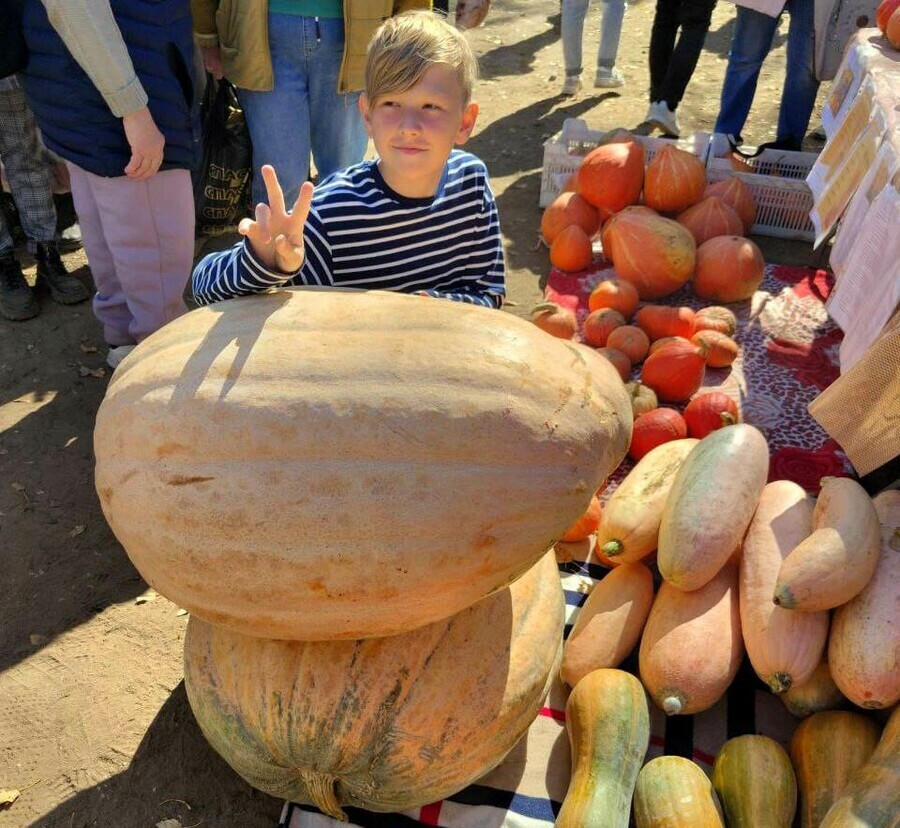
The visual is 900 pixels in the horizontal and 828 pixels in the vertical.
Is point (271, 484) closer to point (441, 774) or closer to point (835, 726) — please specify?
point (441, 774)

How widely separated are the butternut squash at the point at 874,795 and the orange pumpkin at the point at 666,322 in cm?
223

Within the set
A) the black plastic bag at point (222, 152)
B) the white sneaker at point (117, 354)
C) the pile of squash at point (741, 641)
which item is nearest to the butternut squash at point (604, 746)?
the pile of squash at point (741, 641)

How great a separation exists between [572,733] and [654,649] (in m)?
0.33

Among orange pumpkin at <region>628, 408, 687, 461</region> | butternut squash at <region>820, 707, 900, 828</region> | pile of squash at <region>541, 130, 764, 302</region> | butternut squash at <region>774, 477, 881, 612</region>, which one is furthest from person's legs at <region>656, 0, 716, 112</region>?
butternut squash at <region>820, 707, 900, 828</region>

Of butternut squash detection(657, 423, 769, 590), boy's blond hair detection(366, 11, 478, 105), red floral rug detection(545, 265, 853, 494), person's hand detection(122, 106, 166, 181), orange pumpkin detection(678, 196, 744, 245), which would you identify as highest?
boy's blond hair detection(366, 11, 478, 105)

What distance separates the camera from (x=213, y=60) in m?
3.71

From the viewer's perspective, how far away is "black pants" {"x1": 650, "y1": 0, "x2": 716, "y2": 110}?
224 inches

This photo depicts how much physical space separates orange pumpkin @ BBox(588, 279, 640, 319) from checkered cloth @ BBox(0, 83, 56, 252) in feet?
9.92

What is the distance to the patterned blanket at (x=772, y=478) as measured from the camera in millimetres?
2150

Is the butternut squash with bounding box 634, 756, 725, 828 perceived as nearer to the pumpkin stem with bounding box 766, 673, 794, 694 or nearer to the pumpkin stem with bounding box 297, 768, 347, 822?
the pumpkin stem with bounding box 766, 673, 794, 694

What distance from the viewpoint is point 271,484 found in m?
1.60

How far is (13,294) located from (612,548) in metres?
3.60

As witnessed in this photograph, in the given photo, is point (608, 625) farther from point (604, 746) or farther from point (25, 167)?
point (25, 167)

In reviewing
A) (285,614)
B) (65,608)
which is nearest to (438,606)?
(285,614)
